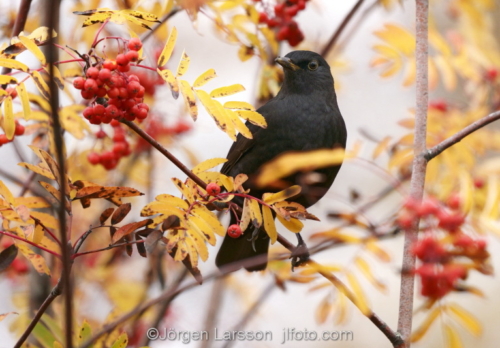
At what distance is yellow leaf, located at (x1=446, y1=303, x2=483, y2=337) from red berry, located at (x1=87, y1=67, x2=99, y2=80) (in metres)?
1.35

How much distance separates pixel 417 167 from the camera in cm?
220

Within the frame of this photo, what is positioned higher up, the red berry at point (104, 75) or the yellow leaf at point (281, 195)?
the red berry at point (104, 75)

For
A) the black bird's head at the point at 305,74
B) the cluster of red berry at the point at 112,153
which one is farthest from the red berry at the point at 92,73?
the black bird's head at the point at 305,74

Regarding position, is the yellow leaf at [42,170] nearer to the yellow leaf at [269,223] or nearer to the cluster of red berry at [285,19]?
the yellow leaf at [269,223]

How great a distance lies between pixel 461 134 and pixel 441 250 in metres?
0.44

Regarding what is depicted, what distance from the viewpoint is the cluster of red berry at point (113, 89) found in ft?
6.30

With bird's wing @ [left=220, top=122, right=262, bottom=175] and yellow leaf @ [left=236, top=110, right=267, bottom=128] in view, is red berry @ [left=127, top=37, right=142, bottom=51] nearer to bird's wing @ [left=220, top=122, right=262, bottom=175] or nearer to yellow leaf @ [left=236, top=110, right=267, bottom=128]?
yellow leaf @ [left=236, top=110, right=267, bottom=128]

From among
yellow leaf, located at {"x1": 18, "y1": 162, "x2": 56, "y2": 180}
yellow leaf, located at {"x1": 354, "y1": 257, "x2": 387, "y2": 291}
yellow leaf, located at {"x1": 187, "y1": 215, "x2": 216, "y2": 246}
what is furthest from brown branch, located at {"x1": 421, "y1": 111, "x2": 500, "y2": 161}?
yellow leaf, located at {"x1": 18, "y1": 162, "x2": 56, "y2": 180}

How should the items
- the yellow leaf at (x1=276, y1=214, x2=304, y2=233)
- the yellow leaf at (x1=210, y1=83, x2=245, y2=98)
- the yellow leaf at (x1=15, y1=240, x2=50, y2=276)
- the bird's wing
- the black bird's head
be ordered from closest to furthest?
the yellow leaf at (x1=15, y1=240, x2=50, y2=276), the yellow leaf at (x1=210, y1=83, x2=245, y2=98), the yellow leaf at (x1=276, y1=214, x2=304, y2=233), the bird's wing, the black bird's head

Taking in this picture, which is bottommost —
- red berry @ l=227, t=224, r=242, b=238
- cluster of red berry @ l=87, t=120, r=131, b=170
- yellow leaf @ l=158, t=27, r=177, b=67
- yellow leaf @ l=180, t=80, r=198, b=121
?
red berry @ l=227, t=224, r=242, b=238

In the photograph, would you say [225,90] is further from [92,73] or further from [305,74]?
[305,74]

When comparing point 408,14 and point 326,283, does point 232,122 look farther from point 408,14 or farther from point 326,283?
point 408,14

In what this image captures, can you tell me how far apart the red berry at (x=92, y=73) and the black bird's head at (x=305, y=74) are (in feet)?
5.97

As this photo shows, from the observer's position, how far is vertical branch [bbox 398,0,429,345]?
2.03 meters
